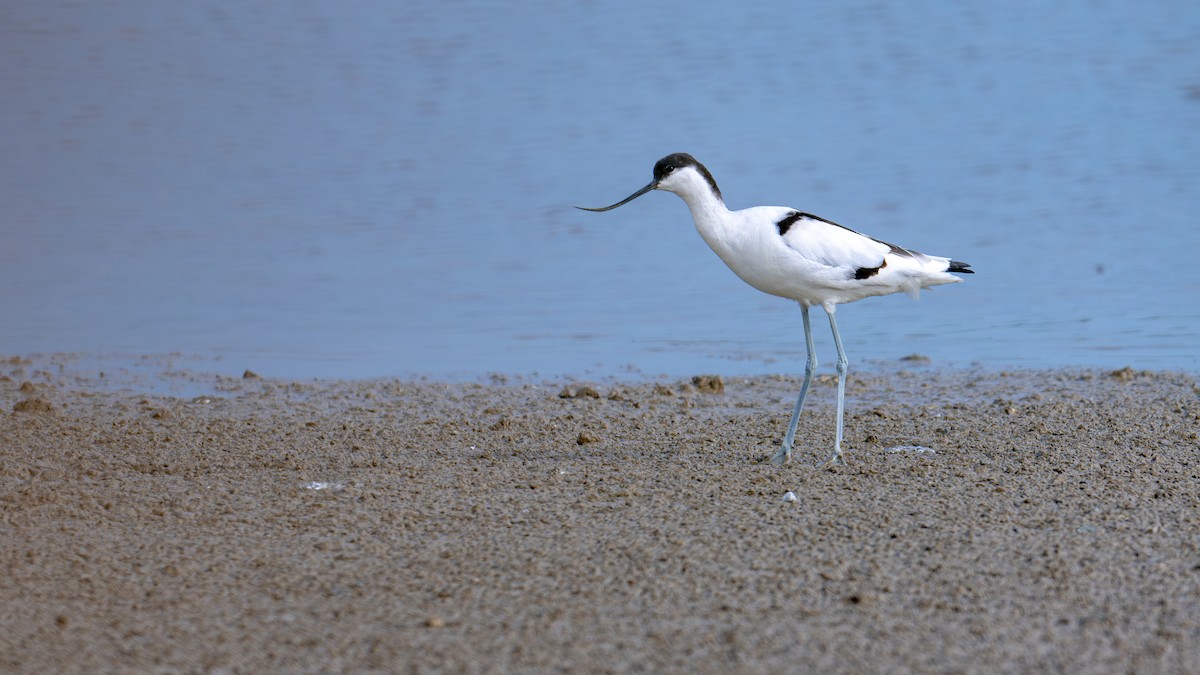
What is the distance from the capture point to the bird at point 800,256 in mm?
5621

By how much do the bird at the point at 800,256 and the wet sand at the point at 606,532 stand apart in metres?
0.64

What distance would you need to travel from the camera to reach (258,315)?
360 inches

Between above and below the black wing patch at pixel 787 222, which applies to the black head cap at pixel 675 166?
above

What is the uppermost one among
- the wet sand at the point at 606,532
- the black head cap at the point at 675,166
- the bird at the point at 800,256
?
the black head cap at the point at 675,166

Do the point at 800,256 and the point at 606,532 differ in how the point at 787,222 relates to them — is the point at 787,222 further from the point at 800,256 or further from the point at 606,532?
the point at 606,532

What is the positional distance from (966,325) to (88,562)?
584 cm

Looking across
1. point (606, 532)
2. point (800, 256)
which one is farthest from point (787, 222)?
point (606, 532)

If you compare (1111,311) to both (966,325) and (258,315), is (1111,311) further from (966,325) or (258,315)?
(258,315)

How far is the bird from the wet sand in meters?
0.64

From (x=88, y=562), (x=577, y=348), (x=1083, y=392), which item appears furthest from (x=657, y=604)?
(x=577, y=348)

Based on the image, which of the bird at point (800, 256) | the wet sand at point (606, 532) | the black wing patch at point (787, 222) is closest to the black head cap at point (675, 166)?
the bird at point (800, 256)

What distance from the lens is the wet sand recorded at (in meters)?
3.51

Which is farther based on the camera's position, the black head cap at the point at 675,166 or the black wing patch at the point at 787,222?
the black head cap at the point at 675,166

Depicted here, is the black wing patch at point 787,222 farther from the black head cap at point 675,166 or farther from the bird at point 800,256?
the black head cap at point 675,166
